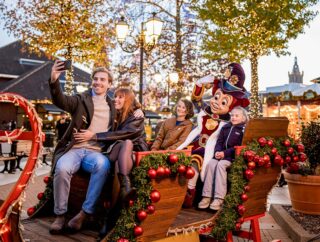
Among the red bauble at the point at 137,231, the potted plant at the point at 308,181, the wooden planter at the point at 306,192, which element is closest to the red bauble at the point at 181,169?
the red bauble at the point at 137,231

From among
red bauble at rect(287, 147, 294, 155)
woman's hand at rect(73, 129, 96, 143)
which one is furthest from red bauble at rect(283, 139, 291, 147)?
woman's hand at rect(73, 129, 96, 143)

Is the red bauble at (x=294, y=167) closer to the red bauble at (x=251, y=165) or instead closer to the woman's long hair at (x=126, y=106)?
the red bauble at (x=251, y=165)

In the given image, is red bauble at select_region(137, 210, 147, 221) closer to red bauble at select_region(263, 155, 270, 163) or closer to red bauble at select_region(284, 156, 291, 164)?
red bauble at select_region(263, 155, 270, 163)

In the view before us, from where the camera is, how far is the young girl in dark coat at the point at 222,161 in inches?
178

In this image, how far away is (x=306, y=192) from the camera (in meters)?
6.55

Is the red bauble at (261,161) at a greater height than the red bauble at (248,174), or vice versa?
the red bauble at (261,161)

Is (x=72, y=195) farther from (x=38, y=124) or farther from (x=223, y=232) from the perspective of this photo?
(x=38, y=124)

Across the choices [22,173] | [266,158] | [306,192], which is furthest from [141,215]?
[306,192]

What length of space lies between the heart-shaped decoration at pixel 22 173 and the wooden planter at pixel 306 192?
505cm

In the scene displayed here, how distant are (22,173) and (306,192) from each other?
207 inches

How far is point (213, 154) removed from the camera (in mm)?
5020

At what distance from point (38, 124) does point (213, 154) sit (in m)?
2.95

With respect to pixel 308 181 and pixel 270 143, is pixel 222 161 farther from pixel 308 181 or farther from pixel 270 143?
pixel 308 181

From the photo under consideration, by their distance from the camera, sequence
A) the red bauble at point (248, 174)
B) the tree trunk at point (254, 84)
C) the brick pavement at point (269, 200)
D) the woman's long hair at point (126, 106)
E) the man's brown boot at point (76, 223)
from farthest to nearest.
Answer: the tree trunk at point (254, 84) → the brick pavement at point (269, 200) → the red bauble at point (248, 174) → the woman's long hair at point (126, 106) → the man's brown boot at point (76, 223)
